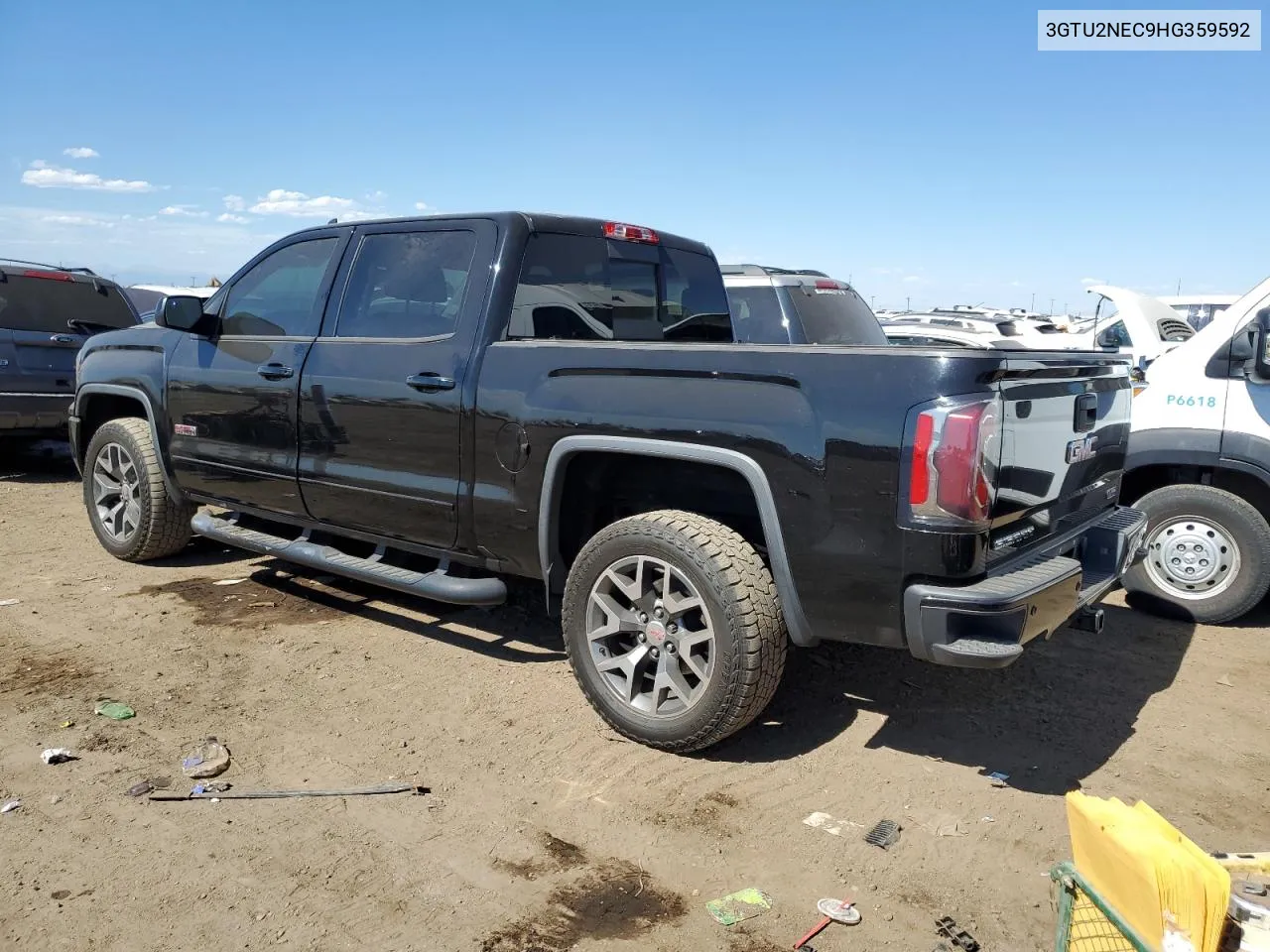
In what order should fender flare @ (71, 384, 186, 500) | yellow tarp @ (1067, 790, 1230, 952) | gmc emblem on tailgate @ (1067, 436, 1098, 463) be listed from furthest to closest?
fender flare @ (71, 384, 186, 500) < gmc emblem on tailgate @ (1067, 436, 1098, 463) < yellow tarp @ (1067, 790, 1230, 952)

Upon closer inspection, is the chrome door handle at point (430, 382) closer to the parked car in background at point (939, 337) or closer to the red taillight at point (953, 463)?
the red taillight at point (953, 463)

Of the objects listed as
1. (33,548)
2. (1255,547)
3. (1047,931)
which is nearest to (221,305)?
(33,548)

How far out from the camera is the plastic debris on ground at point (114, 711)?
395cm

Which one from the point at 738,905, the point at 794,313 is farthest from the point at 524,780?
the point at 794,313

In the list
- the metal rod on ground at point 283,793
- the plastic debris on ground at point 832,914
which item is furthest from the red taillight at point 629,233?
the plastic debris on ground at point 832,914

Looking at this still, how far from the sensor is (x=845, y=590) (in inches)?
127

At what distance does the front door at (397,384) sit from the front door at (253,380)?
16 cm

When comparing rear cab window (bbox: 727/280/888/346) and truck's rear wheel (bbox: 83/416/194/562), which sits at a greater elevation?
rear cab window (bbox: 727/280/888/346)

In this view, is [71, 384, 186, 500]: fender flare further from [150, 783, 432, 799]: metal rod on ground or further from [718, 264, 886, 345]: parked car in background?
[718, 264, 886, 345]: parked car in background

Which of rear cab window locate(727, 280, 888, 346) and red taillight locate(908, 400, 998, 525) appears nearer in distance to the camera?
red taillight locate(908, 400, 998, 525)

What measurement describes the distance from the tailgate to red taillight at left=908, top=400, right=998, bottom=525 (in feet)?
0.39

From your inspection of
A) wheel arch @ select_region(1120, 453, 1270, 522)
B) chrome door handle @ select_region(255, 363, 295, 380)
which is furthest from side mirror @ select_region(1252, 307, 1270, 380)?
chrome door handle @ select_region(255, 363, 295, 380)

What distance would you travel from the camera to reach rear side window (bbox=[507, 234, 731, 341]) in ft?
14.3

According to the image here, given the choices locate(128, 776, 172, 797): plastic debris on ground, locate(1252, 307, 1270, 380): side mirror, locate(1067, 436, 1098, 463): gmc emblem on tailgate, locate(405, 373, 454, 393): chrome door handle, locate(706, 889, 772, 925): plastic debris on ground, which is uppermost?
locate(1252, 307, 1270, 380): side mirror
